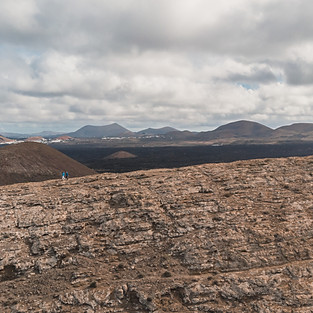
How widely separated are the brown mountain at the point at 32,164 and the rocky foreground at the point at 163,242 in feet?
171

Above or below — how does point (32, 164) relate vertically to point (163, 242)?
above

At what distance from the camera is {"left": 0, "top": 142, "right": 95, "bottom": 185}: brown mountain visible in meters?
82.4

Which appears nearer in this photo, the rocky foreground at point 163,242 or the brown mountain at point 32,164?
the rocky foreground at point 163,242

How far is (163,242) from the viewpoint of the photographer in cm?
2867

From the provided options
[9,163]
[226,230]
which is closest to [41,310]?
[226,230]

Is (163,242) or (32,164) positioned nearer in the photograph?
(163,242)

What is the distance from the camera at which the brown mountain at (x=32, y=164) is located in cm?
8245

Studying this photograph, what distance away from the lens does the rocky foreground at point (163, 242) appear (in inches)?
935

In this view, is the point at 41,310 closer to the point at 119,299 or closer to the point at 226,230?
the point at 119,299

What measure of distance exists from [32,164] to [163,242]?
7721cm

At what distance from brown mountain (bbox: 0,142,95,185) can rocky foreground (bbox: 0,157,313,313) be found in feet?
171

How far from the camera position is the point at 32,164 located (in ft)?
302

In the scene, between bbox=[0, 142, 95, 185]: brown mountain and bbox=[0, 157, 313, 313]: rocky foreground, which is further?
bbox=[0, 142, 95, 185]: brown mountain

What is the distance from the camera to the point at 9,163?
282 ft
